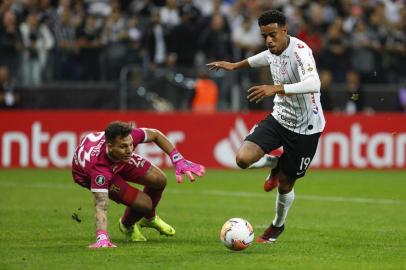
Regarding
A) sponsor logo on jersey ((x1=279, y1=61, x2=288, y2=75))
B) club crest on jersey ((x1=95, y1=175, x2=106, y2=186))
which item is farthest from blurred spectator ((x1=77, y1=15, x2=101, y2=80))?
club crest on jersey ((x1=95, y1=175, x2=106, y2=186))

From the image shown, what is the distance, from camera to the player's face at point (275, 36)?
1058 cm

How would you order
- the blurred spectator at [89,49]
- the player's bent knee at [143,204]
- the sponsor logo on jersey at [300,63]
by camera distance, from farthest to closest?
the blurred spectator at [89,49], the player's bent knee at [143,204], the sponsor logo on jersey at [300,63]

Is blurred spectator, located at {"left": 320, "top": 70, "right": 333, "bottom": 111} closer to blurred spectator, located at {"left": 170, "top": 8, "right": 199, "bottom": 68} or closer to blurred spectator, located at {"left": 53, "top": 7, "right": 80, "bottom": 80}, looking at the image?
blurred spectator, located at {"left": 170, "top": 8, "right": 199, "bottom": 68}

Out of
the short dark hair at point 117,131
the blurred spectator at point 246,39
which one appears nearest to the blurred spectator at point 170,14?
the blurred spectator at point 246,39

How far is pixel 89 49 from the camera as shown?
21906 mm

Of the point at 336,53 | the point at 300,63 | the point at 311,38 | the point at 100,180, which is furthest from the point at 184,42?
the point at 100,180

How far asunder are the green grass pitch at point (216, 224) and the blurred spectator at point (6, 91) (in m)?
1.73

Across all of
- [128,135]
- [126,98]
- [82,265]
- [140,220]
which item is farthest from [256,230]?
[126,98]

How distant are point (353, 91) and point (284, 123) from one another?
11.8 meters

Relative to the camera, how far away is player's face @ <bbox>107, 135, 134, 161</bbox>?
10.3m

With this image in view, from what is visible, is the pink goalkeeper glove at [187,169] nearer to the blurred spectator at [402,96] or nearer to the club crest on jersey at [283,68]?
the club crest on jersey at [283,68]

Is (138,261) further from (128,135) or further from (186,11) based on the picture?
(186,11)

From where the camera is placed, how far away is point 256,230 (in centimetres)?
1222

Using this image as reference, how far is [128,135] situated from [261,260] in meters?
1.95
